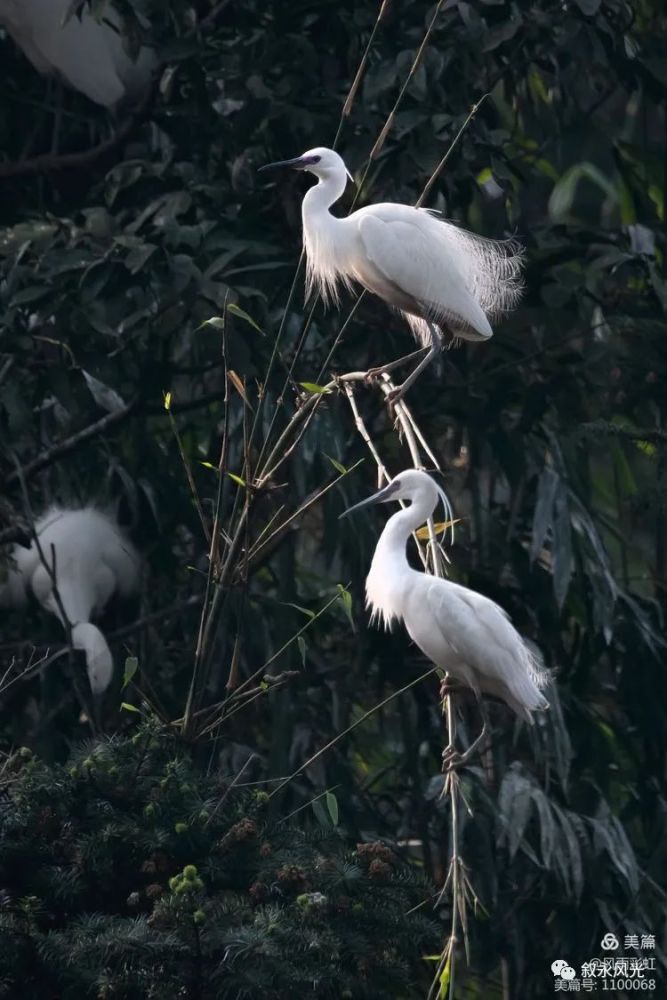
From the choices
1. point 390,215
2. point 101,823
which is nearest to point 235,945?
point 101,823

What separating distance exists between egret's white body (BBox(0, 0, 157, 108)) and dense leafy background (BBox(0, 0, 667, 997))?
0.12 meters

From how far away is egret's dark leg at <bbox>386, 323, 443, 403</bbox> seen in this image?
2.26 metres

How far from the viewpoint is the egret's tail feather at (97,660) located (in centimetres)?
323

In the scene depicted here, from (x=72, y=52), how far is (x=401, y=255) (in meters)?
1.23

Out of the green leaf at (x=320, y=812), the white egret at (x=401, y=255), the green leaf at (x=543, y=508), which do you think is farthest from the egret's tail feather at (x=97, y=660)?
the white egret at (x=401, y=255)

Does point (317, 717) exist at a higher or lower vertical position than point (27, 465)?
lower

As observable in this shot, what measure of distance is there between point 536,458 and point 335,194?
2.66 ft

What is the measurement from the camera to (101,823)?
68.2 inches

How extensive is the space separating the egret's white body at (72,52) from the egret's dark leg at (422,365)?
1089 mm

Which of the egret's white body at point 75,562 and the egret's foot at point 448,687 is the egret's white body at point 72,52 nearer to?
the egret's white body at point 75,562

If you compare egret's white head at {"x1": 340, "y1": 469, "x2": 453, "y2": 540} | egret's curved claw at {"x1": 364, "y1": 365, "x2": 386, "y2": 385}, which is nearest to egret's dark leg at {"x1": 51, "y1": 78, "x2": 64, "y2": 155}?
egret's curved claw at {"x1": 364, "y1": 365, "x2": 386, "y2": 385}

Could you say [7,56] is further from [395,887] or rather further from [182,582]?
[395,887]

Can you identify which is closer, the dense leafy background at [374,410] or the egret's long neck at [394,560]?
the egret's long neck at [394,560]

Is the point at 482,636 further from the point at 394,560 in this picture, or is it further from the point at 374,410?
the point at 374,410
